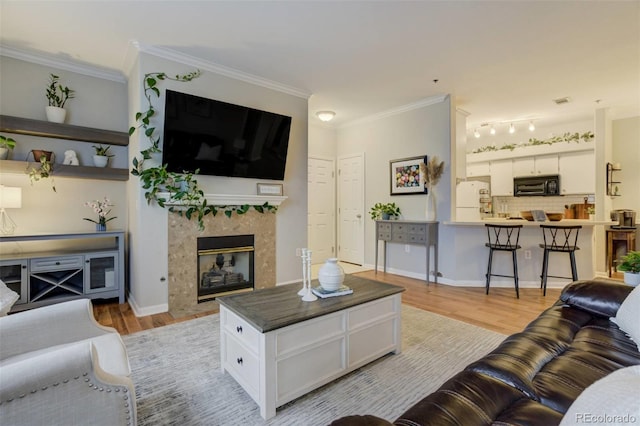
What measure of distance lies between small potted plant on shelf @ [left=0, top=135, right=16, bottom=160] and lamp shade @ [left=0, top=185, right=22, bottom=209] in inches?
16.2

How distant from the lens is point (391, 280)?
4730 mm

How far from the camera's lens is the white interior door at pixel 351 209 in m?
5.82

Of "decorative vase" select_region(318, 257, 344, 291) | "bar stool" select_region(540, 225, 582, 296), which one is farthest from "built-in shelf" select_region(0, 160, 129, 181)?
"bar stool" select_region(540, 225, 582, 296)

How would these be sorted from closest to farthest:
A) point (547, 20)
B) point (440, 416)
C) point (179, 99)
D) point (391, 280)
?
point (440, 416)
point (547, 20)
point (179, 99)
point (391, 280)

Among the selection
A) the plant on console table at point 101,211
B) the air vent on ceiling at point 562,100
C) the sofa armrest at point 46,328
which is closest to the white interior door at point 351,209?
the air vent on ceiling at point 562,100

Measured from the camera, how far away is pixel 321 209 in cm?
611

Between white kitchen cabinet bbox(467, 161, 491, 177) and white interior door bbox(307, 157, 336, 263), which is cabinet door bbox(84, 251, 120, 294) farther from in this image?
white kitchen cabinet bbox(467, 161, 491, 177)

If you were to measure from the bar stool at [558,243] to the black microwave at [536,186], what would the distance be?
5.95 ft

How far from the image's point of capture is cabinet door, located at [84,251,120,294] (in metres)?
3.33

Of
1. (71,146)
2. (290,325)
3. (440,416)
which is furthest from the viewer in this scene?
(71,146)

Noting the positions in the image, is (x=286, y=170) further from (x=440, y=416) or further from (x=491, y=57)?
(x=440, y=416)

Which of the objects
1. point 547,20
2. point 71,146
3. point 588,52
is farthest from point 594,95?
point 71,146

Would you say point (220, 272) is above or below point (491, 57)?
below

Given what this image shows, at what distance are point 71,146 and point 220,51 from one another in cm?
211
